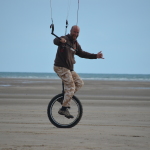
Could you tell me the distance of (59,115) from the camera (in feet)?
22.2

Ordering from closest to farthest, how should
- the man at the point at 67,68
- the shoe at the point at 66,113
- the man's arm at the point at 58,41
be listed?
the man's arm at the point at 58,41 → the man at the point at 67,68 → the shoe at the point at 66,113

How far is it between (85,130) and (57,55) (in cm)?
156

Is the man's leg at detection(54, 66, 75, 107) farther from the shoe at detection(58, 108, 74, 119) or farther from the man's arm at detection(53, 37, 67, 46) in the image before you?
the man's arm at detection(53, 37, 67, 46)

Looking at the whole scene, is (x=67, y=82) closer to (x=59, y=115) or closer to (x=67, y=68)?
(x=67, y=68)

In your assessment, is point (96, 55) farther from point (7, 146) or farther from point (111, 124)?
point (7, 146)

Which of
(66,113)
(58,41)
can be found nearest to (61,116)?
(66,113)

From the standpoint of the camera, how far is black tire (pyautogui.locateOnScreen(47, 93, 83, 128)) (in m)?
6.69

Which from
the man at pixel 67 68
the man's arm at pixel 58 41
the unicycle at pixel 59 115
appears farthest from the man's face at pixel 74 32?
the unicycle at pixel 59 115

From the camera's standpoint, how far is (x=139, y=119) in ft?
26.6

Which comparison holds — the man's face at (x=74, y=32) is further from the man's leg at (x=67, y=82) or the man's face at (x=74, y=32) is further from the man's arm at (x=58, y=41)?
the man's leg at (x=67, y=82)

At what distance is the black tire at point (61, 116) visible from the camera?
6.69 m

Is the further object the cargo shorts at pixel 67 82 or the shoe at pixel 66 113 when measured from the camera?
the shoe at pixel 66 113

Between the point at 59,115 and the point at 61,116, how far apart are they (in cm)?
5

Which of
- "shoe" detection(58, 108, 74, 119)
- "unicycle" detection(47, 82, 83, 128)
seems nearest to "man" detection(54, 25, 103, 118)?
"shoe" detection(58, 108, 74, 119)
